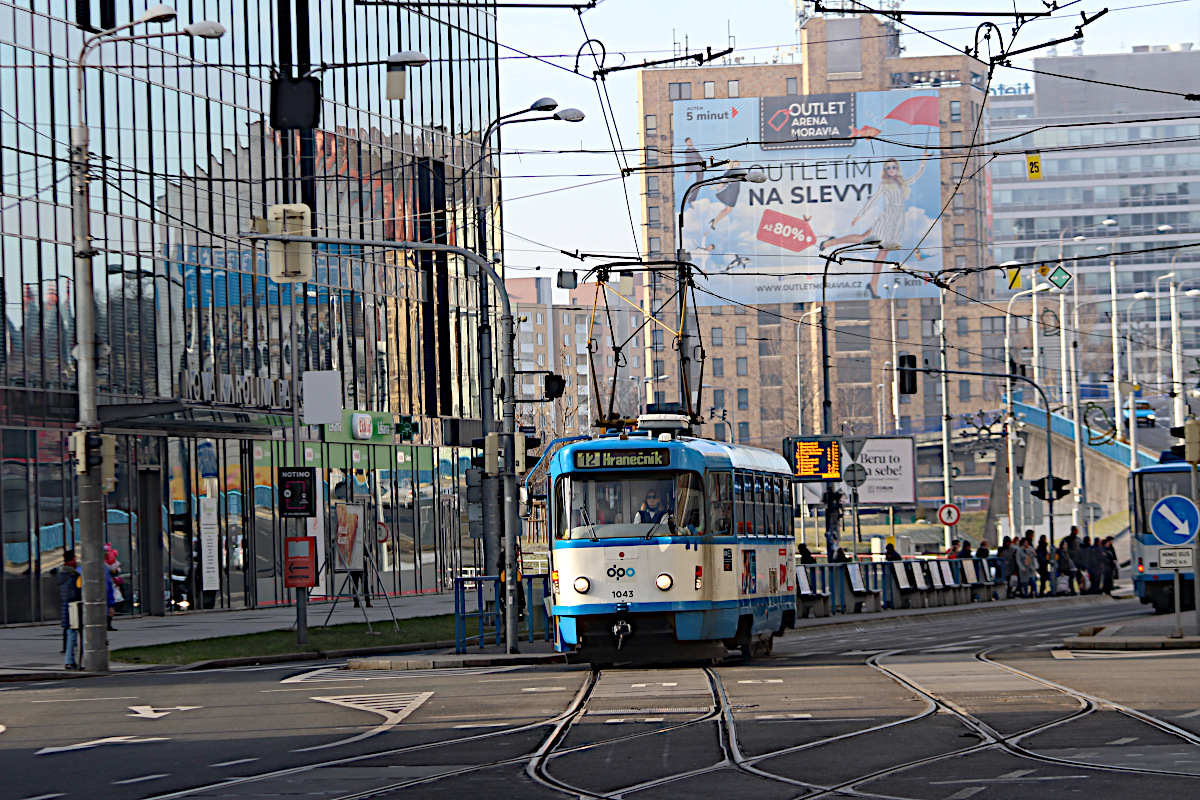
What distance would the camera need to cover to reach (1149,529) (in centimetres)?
3366

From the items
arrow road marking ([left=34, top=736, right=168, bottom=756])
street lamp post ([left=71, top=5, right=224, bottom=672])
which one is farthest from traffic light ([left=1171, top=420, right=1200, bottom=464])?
arrow road marking ([left=34, top=736, right=168, bottom=756])

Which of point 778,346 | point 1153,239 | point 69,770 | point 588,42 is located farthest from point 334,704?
point 1153,239

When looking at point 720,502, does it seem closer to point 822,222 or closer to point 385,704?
point 385,704

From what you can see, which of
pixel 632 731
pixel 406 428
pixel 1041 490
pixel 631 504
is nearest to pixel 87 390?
pixel 631 504

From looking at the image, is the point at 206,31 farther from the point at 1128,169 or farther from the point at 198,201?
the point at 1128,169

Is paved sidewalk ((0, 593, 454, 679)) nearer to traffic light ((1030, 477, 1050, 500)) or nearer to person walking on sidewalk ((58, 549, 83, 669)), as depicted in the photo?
person walking on sidewalk ((58, 549, 83, 669))

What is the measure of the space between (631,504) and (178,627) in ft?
50.6

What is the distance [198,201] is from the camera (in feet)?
134

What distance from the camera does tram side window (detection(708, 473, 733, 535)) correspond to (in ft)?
69.6

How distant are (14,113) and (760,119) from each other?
10273cm

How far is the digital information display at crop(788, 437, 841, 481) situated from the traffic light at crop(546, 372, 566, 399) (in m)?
11.7

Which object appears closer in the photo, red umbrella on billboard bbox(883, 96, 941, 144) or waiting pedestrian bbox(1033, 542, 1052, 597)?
waiting pedestrian bbox(1033, 542, 1052, 597)

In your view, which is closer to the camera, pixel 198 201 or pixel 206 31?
pixel 206 31

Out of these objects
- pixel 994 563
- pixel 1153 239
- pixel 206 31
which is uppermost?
pixel 1153 239
